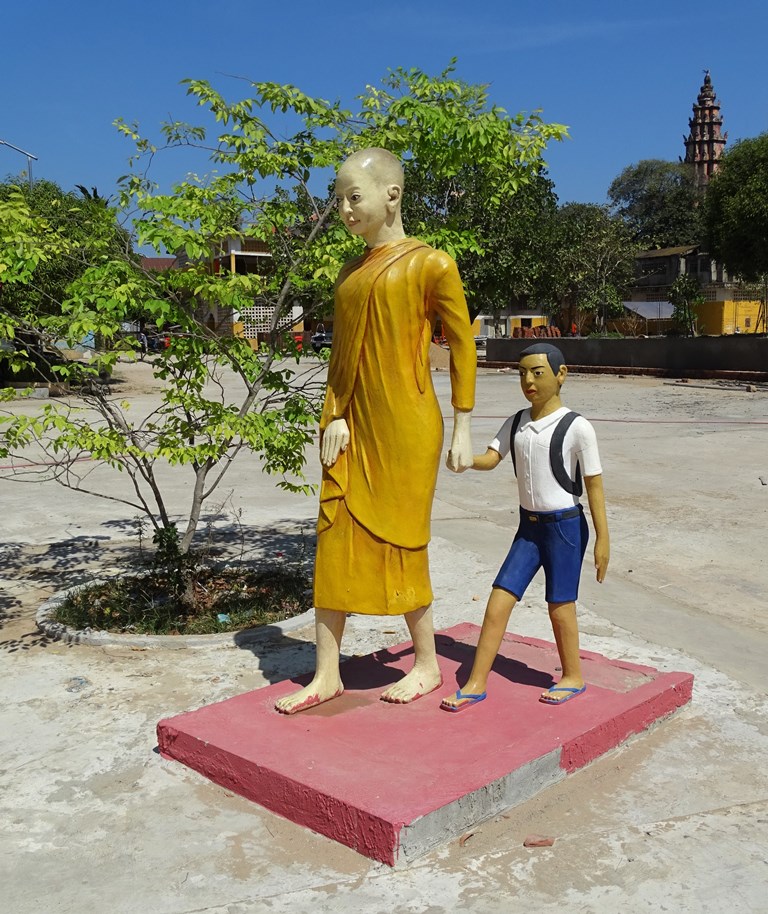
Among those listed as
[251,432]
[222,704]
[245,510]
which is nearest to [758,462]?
[245,510]

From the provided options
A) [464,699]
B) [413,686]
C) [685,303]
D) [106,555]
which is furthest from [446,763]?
[685,303]

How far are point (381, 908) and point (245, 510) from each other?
6720mm

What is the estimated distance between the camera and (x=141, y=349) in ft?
20.7

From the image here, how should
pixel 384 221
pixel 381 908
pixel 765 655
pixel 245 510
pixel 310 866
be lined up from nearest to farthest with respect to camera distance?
pixel 381 908
pixel 310 866
pixel 384 221
pixel 765 655
pixel 245 510

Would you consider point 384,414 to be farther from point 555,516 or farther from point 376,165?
point 376,165

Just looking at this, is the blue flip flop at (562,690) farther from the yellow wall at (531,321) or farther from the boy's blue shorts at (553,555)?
the yellow wall at (531,321)

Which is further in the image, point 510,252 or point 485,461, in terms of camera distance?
point 510,252

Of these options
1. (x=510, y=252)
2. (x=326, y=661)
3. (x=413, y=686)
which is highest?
(x=510, y=252)

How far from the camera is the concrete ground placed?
3199 millimetres

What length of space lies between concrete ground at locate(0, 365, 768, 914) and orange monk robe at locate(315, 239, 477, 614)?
34.4 inches

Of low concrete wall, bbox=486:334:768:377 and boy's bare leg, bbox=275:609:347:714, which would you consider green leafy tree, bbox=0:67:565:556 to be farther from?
low concrete wall, bbox=486:334:768:377

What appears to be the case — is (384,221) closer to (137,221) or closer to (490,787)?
Answer: (137,221)

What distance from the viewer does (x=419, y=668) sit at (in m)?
4.44

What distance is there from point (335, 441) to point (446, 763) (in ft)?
4.74
